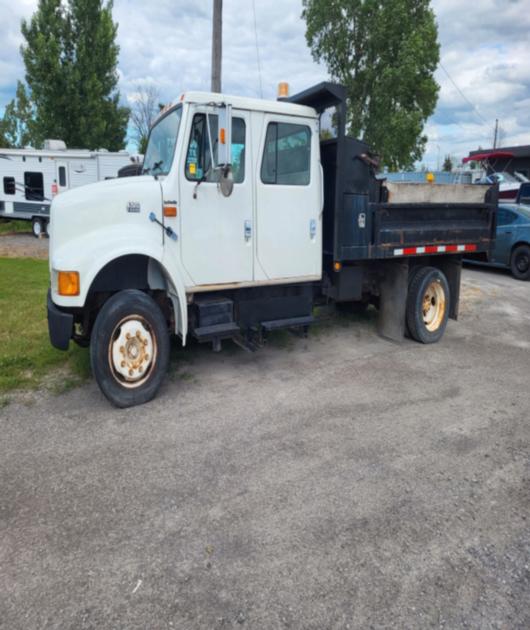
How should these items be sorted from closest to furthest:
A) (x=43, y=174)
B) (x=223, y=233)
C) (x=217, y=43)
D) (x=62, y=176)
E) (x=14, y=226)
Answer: (x=223, y=233)
(x=217, y=43)
(x=62, y=176)
(x=43, y=174)
(x=14, y=226)

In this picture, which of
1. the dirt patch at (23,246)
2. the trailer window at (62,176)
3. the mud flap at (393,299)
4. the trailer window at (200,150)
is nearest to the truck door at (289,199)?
the trailer window at (200,150)

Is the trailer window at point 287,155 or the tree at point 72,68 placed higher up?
the tree at point 72,68

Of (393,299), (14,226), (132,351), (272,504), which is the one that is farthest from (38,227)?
(272,504)

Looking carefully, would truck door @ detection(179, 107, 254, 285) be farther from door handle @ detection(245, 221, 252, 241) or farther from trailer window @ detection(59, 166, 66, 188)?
trailer window @ detection(59, 166, 66, 188)

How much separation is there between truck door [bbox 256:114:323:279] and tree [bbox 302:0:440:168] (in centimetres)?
1907

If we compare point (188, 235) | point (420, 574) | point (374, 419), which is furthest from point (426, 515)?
point (188, 235)

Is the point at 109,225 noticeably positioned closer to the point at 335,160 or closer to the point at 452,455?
the point at 335,160

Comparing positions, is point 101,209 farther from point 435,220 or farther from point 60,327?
point 435,220

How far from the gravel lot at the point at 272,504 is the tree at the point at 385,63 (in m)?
20.1

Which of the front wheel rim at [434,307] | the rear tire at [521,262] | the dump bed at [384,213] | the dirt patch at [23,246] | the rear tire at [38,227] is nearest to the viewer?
the dump bed at [384,213]

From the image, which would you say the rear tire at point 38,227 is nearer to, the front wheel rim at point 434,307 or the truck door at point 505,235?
the truck door at point 505,235

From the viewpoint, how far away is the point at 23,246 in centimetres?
1756

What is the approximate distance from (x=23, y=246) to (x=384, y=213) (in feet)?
49.1

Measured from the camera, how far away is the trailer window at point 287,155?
5.41 meters
